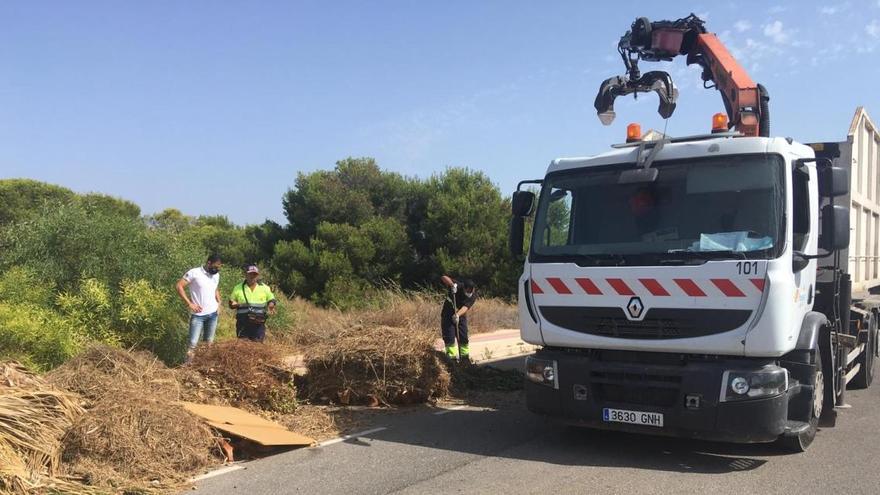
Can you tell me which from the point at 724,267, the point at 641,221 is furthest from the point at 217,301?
the point at 724,267

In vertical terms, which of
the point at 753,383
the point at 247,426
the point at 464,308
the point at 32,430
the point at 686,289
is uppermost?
the point at 686,289

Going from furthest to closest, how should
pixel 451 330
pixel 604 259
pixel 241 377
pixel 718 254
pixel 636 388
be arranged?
pixel 451 330
pixel 241 377
pixel 604 259
pixel 636 388
pixel 718 254

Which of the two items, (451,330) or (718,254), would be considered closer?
(718,254)

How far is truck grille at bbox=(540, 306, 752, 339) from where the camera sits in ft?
18.3

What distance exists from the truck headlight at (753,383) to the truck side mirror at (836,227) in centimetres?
132

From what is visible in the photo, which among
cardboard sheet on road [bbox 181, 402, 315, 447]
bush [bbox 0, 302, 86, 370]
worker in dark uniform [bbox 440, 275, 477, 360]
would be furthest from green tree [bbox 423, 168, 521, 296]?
cardboard sheet on road [bbox 181, 402, 315, 447]

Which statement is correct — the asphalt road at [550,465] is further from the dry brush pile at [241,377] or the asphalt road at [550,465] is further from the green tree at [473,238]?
the green tree at [473,238]

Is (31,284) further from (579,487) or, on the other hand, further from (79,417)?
(579,487)

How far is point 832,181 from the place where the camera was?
6102mm

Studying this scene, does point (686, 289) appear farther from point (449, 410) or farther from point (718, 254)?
point (449, 410)

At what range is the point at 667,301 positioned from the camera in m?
5.77

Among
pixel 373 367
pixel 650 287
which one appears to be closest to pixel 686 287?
pixel 650 287

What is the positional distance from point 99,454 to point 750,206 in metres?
5.58

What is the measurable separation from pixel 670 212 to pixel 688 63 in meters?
4.15
